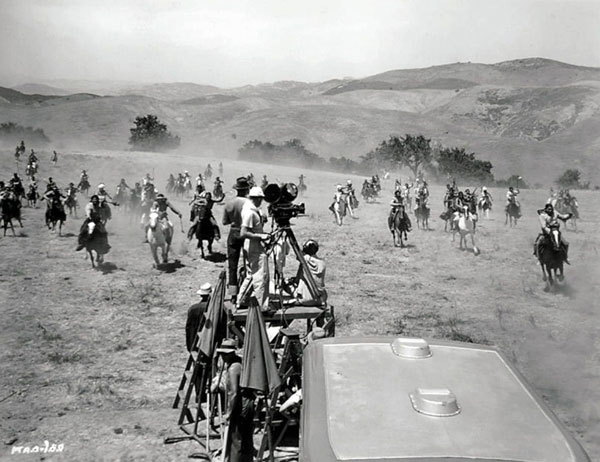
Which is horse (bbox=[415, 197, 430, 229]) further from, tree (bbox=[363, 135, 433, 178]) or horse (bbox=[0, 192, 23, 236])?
tree (bbox=[363, 135, 433, 178])

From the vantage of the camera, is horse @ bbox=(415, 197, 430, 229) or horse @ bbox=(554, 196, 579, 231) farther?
horse @ bbox=(554, 196, 579, 231)

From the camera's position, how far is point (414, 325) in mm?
13125

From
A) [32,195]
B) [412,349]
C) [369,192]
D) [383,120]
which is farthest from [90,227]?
[383,120]

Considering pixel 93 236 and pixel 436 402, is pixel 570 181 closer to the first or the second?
pixel 93 236

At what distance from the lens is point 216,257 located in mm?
19906

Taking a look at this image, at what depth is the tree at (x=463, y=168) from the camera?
63.4 m

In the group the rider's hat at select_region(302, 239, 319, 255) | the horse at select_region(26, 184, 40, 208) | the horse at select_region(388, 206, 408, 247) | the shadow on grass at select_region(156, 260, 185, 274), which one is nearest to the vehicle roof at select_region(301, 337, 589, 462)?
the rider's hat at select_region(302, 239, 319, 255)

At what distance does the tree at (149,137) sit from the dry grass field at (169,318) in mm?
51694

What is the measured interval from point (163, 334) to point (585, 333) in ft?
29.6

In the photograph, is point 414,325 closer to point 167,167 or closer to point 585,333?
point 585,333

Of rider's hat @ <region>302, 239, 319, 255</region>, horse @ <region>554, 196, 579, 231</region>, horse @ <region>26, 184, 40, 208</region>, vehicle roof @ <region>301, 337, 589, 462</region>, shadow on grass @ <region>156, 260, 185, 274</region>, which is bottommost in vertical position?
shadow on grass @ <region>156, 260, 185, 274</region>

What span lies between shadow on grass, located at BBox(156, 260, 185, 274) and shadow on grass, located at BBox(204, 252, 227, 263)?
3.66ft

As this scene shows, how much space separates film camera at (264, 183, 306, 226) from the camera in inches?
296

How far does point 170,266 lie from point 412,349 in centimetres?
1476
